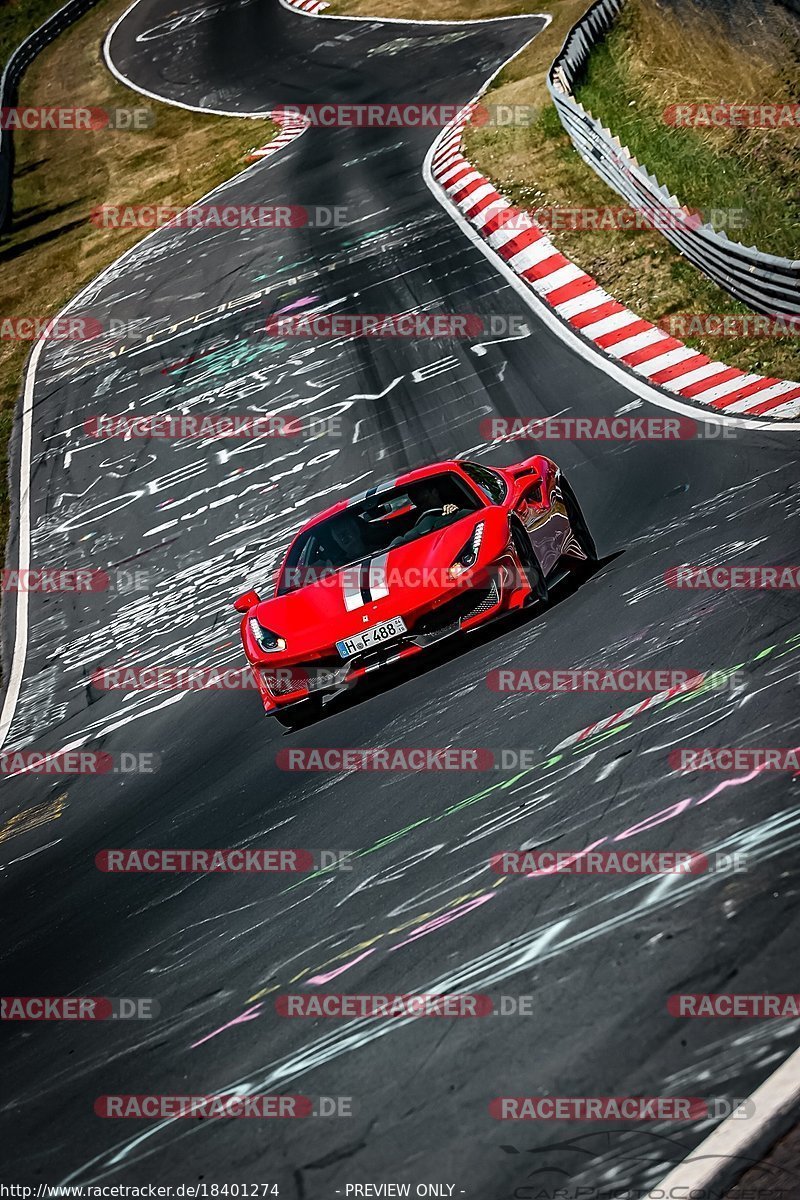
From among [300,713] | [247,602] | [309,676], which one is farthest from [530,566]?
[247,602]

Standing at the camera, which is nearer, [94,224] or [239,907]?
[239,907]

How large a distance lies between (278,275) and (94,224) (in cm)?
896

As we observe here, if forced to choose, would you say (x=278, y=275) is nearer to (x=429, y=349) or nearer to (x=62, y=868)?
(x=429, y=349)

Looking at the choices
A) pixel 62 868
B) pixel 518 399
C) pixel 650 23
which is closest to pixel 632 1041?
pixel 62 868

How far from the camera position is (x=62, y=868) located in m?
8.95

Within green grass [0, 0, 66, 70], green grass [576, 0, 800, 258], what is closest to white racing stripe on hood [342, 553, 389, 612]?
green grass [576, 0, 800, 258]

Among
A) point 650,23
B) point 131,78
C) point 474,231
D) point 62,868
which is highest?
point 131,78

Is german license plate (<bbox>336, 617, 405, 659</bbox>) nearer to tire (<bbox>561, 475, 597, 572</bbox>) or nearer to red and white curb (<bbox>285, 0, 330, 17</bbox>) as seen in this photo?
tire (<bbox>561, 475, 597, 572</bbox>)

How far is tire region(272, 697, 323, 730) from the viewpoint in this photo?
919 centimetres

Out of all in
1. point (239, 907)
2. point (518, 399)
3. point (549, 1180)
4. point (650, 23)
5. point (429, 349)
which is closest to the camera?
point (549, 1180)

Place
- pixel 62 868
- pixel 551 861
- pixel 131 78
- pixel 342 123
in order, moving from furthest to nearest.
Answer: pixel 131 78, pixel 342 123, pixel 62 868, pixel 551 861

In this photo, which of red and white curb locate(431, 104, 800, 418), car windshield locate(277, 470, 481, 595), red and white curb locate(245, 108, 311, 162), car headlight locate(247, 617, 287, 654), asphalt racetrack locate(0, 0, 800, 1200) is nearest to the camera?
asphalt racetrack locate(0, 0, 800, 1200)

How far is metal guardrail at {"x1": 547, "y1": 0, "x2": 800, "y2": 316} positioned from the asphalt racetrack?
1.80 metres

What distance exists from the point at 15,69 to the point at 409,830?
129 ft
